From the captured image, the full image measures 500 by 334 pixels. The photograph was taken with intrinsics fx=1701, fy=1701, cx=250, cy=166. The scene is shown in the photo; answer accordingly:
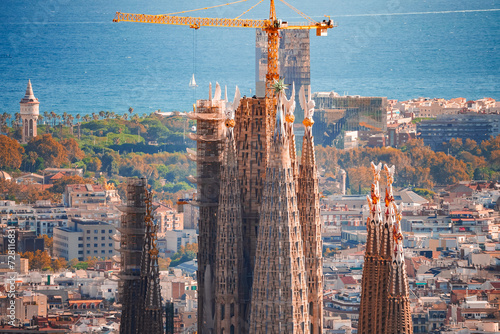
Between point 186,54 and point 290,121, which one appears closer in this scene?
point 290,121

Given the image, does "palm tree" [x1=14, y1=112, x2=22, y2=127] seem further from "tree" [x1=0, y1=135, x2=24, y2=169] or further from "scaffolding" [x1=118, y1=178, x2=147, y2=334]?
"scaffolding" [x1=118, y1=178, x2=147, y2=334]

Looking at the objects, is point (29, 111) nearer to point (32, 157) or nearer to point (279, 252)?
point (32, 157)

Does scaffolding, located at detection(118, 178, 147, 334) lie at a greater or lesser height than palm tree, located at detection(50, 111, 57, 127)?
lesser

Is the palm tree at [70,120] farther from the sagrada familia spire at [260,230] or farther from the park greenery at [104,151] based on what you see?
the sagrada familia spire at [260,230]

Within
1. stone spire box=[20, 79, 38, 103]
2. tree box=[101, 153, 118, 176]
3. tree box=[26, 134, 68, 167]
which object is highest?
stone spire box=[20, 79, 38, 103]

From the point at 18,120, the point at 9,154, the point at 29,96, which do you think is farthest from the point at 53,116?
the point at 9,154

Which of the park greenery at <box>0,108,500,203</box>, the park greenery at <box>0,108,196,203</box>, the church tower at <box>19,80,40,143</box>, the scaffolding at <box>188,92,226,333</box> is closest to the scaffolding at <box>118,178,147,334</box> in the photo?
the scaffolding at <box>188,92,226,333</box>

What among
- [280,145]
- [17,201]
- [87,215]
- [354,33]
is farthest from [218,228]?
[354,33]

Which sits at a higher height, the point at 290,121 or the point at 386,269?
the point at 290,121
